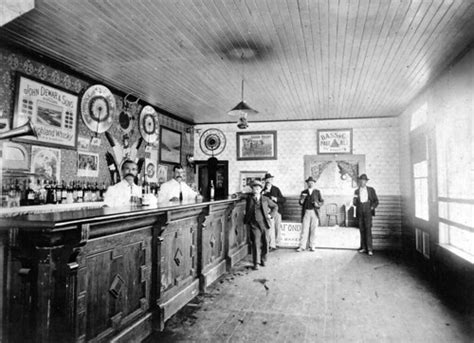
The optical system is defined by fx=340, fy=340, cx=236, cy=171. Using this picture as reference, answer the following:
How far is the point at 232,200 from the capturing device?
6312mm

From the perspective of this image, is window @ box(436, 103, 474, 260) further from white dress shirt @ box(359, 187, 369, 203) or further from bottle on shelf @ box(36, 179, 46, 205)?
bottle on shelf @ box(36, 179, 46, 205)

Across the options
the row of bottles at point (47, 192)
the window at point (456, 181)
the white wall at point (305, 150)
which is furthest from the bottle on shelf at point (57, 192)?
the window at point (456, 181)

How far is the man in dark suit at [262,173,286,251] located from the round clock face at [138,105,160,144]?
3112 millimetres

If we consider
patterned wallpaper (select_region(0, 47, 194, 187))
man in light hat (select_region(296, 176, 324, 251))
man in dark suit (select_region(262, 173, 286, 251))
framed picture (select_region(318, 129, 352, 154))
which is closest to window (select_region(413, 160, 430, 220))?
man in light hat (select_region(296, 176, 324, 251))

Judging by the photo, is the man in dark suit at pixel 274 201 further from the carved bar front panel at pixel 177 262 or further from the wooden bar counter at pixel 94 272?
the wooden bar counter at pixel 94 272

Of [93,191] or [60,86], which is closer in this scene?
[60,86]

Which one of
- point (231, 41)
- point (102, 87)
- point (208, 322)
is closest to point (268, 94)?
point (231, 41)

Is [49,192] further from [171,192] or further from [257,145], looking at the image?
[257,145]

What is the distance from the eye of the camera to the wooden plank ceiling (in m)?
3.73

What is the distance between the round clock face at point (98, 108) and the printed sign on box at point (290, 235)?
4.97 m

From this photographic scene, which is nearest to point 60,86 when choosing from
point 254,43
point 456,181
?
point 254,43

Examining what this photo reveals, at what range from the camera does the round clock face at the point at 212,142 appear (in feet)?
34.8

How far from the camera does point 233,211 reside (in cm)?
670

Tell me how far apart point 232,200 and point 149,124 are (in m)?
3.08
